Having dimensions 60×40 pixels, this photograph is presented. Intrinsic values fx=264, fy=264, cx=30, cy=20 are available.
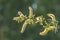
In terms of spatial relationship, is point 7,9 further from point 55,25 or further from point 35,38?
point 55,25

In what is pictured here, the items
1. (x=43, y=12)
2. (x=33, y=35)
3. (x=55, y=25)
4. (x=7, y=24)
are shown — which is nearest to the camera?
(x=55, y=25)

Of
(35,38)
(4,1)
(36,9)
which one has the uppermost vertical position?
(4,1)

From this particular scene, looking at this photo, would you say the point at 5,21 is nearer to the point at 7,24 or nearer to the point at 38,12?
the point at 7,24

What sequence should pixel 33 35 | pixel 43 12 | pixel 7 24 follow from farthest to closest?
1. pixel 7 24
2. pixel 33 35
3. pixel 43 12

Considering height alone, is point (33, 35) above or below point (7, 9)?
below

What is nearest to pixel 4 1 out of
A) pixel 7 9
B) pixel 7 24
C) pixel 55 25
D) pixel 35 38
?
pixel 7 9

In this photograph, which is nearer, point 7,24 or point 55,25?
point 55,25
